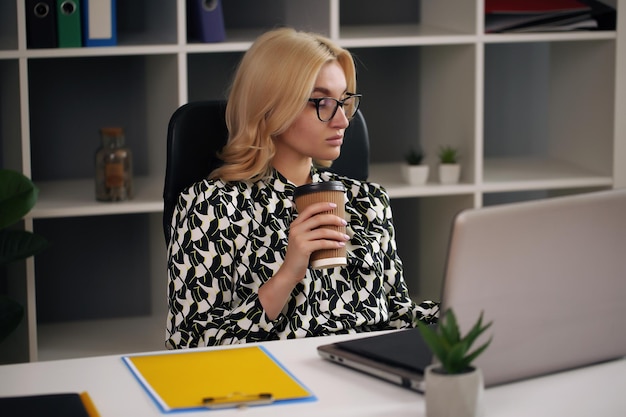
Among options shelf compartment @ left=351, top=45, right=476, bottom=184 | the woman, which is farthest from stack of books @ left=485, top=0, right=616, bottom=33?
the woman

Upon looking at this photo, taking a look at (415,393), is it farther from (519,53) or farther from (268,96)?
(519,53)

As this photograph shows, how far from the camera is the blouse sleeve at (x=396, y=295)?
2061 mm

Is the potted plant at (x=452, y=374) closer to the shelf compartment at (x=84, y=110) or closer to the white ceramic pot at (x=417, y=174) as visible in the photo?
the white ceramic pot at (x=417, y=174)

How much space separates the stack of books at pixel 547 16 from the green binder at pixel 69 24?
1.17 metres

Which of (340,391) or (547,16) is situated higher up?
(547,16)

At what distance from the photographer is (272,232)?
2.04m

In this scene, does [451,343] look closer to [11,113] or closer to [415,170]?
[415,170]

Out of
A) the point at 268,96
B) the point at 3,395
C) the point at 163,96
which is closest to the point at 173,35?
the point at 163,96

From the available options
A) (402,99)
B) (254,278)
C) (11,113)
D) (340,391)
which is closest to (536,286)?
(340,391)

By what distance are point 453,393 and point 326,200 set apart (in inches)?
24.1

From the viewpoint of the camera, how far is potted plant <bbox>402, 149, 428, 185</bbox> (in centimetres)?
304

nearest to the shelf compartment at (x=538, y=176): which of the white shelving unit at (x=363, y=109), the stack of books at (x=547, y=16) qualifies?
the white shelving unit at (x=363, y=109)

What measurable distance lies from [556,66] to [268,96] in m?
1.63

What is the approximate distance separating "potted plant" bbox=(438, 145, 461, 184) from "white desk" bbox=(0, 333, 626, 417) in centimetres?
158
